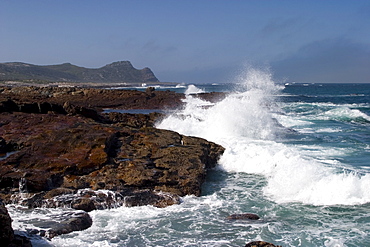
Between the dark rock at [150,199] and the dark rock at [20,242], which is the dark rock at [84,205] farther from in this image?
the dark rock at [20,242]

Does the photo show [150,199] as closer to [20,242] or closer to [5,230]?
[20,242]

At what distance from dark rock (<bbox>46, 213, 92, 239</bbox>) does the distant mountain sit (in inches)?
4694

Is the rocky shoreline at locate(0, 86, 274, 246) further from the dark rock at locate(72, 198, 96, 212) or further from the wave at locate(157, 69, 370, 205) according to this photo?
the wave at locate(157, 69, 370, 205)

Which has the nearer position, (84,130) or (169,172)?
(169,172)

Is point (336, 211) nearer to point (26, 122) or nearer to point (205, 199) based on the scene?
point (205, 199)

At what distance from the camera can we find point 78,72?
550 feet

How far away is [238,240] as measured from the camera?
6512 millimetres

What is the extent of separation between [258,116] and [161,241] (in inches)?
579

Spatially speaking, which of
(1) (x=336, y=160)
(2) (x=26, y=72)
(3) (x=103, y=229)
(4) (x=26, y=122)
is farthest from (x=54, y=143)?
(2) (x=26, y=72)

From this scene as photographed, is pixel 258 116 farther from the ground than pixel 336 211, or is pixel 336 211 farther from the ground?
pixel 258 116

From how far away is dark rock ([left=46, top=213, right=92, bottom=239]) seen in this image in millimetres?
6575

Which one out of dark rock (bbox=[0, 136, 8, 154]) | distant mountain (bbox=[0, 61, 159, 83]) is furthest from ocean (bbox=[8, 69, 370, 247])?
distant mountain (bbox=[0, 61, 159, 83])

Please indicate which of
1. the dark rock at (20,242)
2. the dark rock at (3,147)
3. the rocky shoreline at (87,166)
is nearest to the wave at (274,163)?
the rocky shoreline at (87,166)

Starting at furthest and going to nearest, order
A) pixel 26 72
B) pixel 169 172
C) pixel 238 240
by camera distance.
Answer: pixel 26 72 → pixel 169 172 → pixel 238 240
